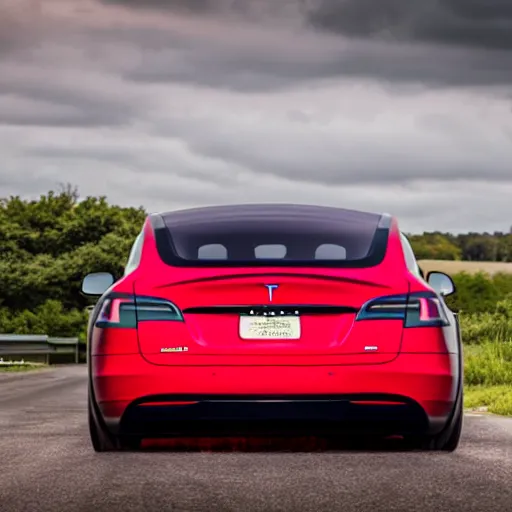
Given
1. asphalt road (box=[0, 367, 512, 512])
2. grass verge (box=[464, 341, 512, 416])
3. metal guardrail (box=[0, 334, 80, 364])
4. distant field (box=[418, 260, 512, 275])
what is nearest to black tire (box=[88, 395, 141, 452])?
asphalt road (box=[0, 367, 512, 512])

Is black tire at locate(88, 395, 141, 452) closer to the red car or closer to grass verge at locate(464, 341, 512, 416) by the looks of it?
the red car

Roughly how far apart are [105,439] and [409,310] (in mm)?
2061

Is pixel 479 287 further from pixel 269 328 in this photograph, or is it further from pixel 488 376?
pixel 269 328

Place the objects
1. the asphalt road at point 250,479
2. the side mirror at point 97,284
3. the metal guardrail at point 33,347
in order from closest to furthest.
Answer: the asphalt road at point 250,479
the side mirror at point 97,284
the metal guardrail at point 33,347

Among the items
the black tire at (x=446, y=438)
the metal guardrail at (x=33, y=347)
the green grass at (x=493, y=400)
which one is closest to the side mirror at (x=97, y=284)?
the black tire at (x=446, y=438)

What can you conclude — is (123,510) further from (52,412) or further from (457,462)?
(52,412)

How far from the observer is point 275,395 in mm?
7223

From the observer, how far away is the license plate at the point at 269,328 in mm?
7234

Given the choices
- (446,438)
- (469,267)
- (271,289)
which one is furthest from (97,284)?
(469,267)

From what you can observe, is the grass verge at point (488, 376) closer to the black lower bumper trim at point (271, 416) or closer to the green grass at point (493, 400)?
the green grass at point (493, 400)

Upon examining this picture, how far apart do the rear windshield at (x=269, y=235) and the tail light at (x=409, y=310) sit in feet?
1.30

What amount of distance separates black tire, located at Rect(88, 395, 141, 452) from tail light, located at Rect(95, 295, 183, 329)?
2.13 feet

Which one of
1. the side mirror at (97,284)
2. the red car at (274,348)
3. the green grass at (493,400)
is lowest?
the green grass at (493,400)

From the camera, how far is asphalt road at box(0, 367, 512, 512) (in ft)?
25.1
